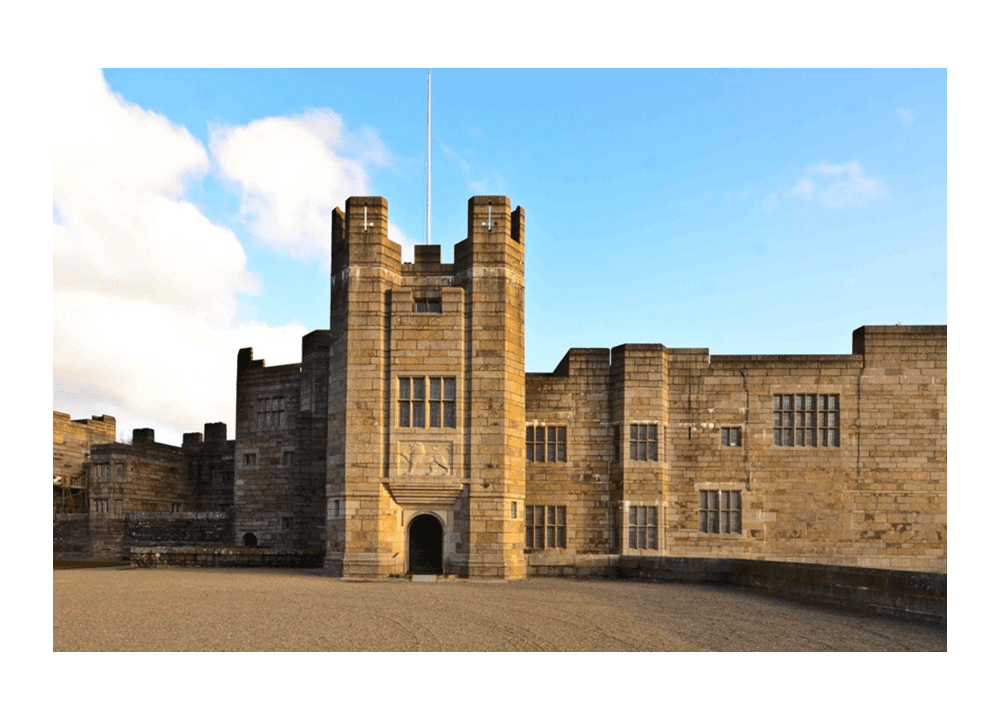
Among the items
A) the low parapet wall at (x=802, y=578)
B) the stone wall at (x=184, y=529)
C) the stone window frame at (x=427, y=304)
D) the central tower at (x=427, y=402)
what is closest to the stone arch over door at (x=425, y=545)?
the central tower at (x=427, y=402)

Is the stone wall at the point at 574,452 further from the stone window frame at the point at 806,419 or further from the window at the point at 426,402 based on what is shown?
the stone window frame at the point at 806,419

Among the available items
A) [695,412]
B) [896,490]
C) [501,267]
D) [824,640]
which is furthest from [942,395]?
[824,640]

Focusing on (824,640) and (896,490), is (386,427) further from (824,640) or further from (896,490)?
(896,490)

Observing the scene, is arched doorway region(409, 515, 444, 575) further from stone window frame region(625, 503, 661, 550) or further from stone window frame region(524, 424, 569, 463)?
stone window frame region(625, 503, 661, 550)

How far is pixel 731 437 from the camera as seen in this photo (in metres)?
26.9

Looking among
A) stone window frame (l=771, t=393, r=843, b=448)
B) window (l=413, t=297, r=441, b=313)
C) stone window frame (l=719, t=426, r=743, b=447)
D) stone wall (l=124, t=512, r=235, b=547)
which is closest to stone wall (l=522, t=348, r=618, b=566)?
stone window frame (l=719, t=426, r=743, b=447)

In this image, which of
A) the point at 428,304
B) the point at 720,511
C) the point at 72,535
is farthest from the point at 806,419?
the point at 72,535

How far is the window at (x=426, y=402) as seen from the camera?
23109mm

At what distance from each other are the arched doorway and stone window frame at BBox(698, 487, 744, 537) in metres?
8.34

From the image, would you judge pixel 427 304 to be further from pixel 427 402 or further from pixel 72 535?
pixel 72 535

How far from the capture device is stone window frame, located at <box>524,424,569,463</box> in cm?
2698

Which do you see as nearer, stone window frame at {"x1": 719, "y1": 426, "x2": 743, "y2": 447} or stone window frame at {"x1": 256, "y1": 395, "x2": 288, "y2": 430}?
stone window frame at {"x1": 719, "y1": 426, "x2": 743, "y2": 447}

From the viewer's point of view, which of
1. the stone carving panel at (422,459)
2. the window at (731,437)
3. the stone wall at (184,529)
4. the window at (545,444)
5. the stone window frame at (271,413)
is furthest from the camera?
the stone wall at (184,529)

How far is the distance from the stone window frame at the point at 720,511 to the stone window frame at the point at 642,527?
5.06 ft
